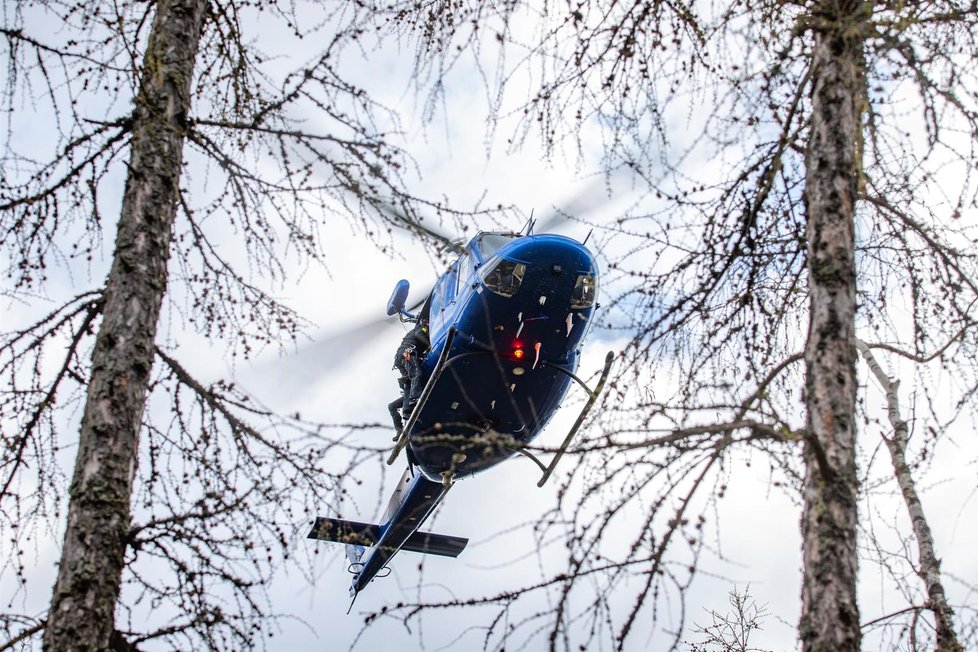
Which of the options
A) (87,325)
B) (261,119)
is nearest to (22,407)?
(87,325)

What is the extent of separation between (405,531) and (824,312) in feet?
25.8

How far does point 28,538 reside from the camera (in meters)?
4.50

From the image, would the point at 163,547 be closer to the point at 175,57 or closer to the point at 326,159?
the point at 326,159

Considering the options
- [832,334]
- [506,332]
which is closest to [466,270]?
[506,332]

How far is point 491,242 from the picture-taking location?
852 cm

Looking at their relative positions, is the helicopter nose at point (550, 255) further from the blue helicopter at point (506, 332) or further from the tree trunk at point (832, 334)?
the tree trunk at point (832, 334)

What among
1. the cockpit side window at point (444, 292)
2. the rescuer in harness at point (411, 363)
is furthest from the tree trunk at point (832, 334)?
the rescuer in harness at point (411, 363)

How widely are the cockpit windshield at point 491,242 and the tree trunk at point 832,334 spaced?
4.52 meters

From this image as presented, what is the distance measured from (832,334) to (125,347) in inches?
113

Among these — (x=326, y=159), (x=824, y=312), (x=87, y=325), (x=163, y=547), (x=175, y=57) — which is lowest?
(x=163, y=547)

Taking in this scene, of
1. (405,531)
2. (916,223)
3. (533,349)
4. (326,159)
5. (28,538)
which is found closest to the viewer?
(916,223)

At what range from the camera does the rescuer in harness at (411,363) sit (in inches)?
346

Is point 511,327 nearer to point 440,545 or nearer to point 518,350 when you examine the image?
point 518,350

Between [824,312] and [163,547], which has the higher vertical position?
[824,312]
